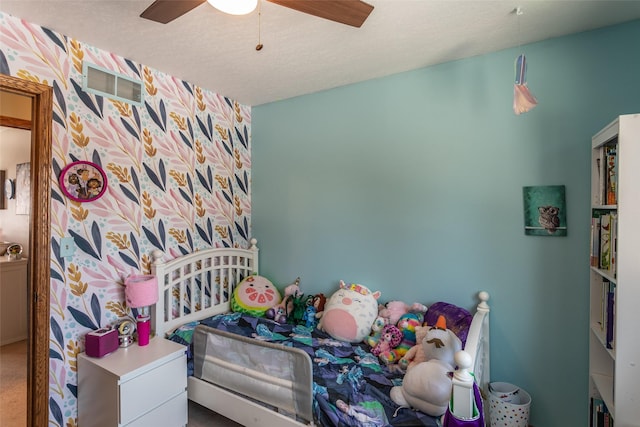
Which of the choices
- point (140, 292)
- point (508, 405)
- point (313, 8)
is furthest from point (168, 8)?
point (508, 405)

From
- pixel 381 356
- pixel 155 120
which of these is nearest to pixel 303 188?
pixel 155 120

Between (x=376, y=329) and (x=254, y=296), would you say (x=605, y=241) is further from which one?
(x=254, y=296)

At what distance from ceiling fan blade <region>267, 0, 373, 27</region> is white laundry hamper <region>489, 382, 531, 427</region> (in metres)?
2.29

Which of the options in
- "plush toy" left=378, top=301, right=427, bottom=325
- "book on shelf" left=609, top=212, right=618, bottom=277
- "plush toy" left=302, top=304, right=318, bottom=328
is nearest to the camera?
"book on shelf" left=609, top=212, right=618, bottom=277

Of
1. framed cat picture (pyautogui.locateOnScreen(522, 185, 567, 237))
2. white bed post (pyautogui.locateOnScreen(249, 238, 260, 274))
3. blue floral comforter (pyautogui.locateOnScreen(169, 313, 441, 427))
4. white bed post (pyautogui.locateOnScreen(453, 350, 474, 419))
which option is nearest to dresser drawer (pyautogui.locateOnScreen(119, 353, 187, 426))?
blue floral comforter (pyautogui.locateOnScreen(169, 313, 441, 427))

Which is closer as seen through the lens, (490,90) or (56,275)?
(56,275)

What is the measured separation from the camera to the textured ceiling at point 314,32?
165 centimetres

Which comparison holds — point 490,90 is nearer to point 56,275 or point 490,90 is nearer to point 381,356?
point 381,356

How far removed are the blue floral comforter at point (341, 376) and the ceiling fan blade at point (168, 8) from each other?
1903 mm

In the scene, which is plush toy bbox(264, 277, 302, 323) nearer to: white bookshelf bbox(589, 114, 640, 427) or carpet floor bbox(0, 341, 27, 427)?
carpet floor bbox(0, 341, 27, 427)

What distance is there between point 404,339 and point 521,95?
162 cm

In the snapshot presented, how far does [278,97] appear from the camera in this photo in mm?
2982

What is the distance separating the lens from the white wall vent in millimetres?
2033

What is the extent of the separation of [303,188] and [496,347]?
1958mm
